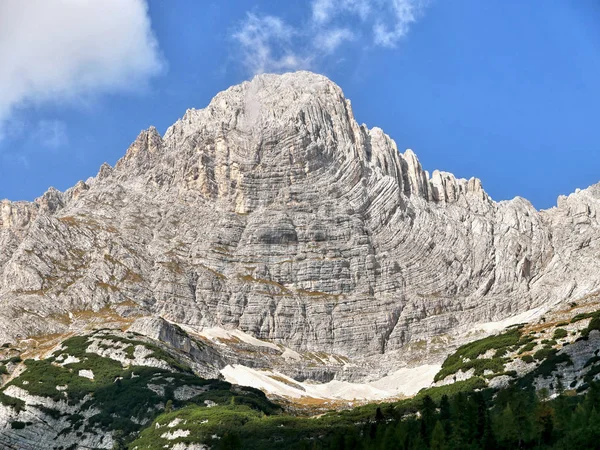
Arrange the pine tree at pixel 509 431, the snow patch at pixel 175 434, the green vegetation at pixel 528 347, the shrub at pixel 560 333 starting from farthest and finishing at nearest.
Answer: the green vegetation at pixel 528 347 → the shrub at pixel 560 333 → the snow patch at pixel 175 434 → the pine tree at pixel 509 431

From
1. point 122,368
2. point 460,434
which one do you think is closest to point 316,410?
point 122,368

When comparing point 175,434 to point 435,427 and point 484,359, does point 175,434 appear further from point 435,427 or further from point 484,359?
point 435,427

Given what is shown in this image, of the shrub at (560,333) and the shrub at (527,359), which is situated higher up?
the shrub at (560,333)

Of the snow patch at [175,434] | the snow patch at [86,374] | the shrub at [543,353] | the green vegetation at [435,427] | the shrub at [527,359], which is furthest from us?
the snow patch at [86,374]

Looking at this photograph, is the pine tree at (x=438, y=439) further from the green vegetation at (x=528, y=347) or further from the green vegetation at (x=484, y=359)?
the green vegetation at (x=528, y=347)

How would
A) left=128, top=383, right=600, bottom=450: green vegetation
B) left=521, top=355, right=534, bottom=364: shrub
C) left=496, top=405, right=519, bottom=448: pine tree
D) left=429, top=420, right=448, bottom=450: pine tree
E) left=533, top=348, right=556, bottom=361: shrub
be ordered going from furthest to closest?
left=521, top=355, right=534, bottom=364: shrub, left=533, top=348, right=556, bottom=361: shrub, left=496, top=405, right=519, bottom=448: pine tree, left=128, top=383, right=600, bottom=450: green vegetation, left=429, top=420, right=448, bottom=450: pine tree

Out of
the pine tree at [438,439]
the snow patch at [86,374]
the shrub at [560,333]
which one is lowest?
the pine tree at [438,439]

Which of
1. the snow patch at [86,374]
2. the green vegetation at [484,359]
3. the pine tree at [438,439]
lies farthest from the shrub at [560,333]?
the snow patch at [86,374]

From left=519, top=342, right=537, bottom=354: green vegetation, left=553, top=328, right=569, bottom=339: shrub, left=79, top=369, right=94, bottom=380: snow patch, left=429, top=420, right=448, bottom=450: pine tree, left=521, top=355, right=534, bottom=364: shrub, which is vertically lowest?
left=429, top=420, right=448, bottom=450: pine tree

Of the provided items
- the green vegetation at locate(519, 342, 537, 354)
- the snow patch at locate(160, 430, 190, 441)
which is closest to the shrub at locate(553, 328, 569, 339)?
the green vegetation at locate(519, 342, 537, 354)

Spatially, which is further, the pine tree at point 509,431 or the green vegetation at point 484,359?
the green vegetation at point 484,359

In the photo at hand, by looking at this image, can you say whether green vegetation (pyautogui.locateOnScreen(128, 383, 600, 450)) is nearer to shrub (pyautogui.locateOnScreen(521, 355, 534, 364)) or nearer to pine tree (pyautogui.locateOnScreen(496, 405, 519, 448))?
pine tree (pyautogui.locateOnScreen(496, 405, 519, 448))

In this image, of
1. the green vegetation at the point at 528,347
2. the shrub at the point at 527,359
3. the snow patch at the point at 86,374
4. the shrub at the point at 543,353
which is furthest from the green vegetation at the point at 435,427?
the snow patch at the point at 86,374

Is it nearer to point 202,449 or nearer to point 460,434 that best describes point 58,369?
point 202,449
